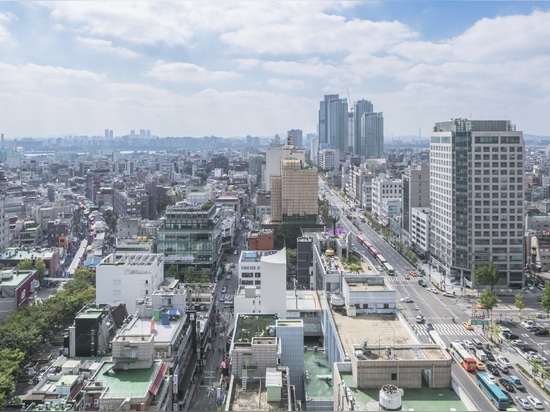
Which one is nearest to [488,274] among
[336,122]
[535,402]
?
[535,402]

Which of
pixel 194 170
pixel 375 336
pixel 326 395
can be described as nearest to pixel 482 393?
pixel 375 336

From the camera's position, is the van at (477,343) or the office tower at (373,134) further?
the office tower at (373,134)

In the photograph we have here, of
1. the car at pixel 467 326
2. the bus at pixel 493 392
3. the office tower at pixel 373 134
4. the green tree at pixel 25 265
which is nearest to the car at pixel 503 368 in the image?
the bus at pixel 493 392

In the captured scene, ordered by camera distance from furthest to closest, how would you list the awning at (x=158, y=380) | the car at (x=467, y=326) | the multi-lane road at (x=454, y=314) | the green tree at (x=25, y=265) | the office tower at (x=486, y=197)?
1. the green tree at (x=25, y=265)
2. the office tower at (x=486, y=197)
3. the car at (x=467, y=326)
4. the multi-lane road at (x=454, y=314)
5. the awning at (x=158, y=380)

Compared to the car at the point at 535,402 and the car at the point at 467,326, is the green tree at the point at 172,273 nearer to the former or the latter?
the car at the point at 467,326

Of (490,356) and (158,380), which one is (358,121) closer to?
(490,356)
